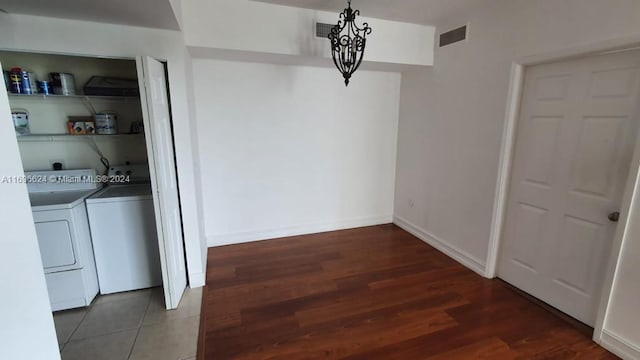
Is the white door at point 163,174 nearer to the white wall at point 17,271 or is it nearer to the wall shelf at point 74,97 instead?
the wall shelf at point 74,97

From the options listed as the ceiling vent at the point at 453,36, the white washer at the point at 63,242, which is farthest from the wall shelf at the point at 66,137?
the ceiling vent at the point at 453,36

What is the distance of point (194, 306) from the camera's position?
8.32ft

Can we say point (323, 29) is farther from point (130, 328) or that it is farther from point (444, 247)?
point (130, 328)

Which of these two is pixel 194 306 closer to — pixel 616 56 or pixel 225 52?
pixel 225 52

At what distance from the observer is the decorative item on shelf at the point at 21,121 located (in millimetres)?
2562

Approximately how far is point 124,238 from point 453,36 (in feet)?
12.6

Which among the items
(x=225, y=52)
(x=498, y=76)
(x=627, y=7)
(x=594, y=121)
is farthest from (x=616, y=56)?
(x=225, y=52)

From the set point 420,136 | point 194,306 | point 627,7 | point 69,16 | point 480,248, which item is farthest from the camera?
point 420,136

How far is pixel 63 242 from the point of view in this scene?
2.33m

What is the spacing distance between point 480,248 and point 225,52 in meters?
3.28

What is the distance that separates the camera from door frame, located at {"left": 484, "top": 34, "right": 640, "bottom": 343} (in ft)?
6.23

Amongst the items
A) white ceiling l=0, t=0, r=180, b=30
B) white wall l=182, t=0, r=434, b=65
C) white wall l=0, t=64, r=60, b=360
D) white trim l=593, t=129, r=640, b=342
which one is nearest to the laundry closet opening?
white ceiling l=0, t=0, r=180, b=30

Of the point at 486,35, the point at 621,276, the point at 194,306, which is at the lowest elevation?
the point at 194,306

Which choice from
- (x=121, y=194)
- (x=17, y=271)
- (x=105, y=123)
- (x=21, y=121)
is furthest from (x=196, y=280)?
(x=17, y=271)
